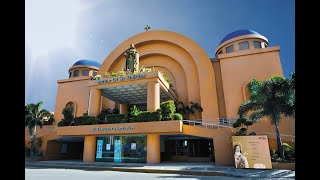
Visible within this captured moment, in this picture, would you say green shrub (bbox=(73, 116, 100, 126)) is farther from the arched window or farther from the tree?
the arched window

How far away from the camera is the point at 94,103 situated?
21.3 m

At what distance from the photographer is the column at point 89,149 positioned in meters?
19.4

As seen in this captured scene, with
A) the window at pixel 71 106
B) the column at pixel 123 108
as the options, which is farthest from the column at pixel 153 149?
the window at pixel 71 106

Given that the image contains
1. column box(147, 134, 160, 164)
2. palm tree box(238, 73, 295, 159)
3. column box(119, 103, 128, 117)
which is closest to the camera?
palm tree box(238, 73, 295, 159)

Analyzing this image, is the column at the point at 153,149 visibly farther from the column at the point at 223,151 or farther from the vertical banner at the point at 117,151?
the column at the point at 223,151

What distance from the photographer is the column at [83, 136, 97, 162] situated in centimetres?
1942

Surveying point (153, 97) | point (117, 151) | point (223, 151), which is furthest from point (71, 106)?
point (223, 151)

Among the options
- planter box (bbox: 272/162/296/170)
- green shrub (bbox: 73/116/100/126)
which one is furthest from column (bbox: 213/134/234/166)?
green shrub (bbox: 73/116/100/126)

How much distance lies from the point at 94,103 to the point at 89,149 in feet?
15.0

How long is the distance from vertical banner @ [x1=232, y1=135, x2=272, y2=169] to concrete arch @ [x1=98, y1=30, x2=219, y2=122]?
29.4 feet
